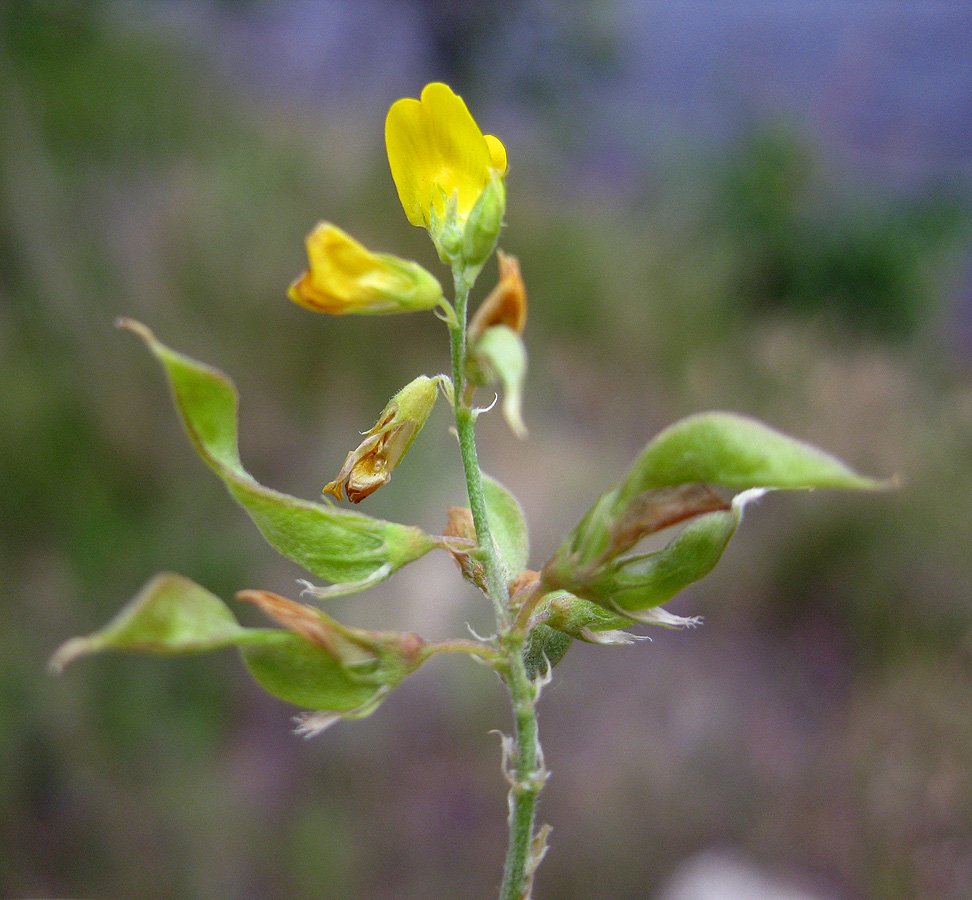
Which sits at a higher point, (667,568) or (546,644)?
(667,568)

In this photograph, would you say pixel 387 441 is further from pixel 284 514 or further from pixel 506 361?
pixel 506 361

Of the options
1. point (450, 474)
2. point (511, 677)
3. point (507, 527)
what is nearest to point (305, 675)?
point (511, 677)

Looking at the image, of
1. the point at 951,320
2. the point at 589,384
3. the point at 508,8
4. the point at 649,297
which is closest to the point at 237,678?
the point at 589,384

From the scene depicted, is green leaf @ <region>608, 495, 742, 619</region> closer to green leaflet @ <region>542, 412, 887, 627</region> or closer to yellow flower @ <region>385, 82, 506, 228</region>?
green leaflet @ <region>542, 412, 887, 627</region>

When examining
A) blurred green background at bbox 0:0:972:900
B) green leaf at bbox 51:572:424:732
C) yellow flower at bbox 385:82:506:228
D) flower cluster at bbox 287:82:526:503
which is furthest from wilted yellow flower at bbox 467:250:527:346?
blurred green background at bbox 0:0:972:900

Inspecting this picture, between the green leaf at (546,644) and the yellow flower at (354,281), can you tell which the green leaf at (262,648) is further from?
the yellow flower at (354,281)

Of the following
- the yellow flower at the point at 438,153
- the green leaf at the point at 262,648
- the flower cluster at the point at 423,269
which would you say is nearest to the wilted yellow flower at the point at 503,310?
the flower cluster at the point at 423,269
